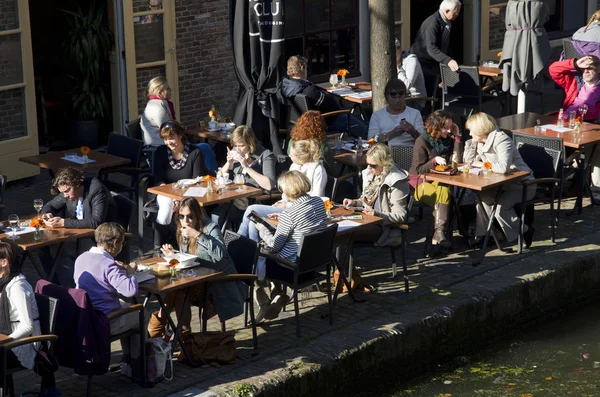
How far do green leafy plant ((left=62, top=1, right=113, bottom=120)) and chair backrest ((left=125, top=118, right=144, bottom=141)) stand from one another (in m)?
2.00

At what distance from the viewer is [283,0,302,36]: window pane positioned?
49.0ft

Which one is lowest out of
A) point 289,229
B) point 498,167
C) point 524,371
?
point 524,371

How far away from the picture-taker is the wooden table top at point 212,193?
9516 millimetres

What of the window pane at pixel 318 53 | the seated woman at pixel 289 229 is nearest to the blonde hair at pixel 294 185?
the seated woman at pixel 289 229

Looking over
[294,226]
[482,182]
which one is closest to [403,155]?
[482,182]

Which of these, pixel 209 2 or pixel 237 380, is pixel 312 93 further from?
pixel 237 380

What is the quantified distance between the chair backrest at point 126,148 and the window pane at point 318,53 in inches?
180

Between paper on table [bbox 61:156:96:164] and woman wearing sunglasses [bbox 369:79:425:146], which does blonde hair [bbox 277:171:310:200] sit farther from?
paper on table [bbox 61:156:96:164]

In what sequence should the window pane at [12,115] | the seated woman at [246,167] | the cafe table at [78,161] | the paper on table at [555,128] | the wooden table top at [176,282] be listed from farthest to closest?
the window pane at [12,115] < the paper on table at [555,128] < the cafe table at [78,161] < the seated woman at [246,167] < the wooden table top at [176,282]

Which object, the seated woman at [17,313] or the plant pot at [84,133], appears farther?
the plant pot at [84,133]

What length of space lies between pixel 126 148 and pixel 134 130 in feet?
2.03

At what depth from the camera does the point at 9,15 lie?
40.5 feet

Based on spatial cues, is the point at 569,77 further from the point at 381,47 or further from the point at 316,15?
the point at 316,15

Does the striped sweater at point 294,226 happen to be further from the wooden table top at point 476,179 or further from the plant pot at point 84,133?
the plant pot at point 84,133
